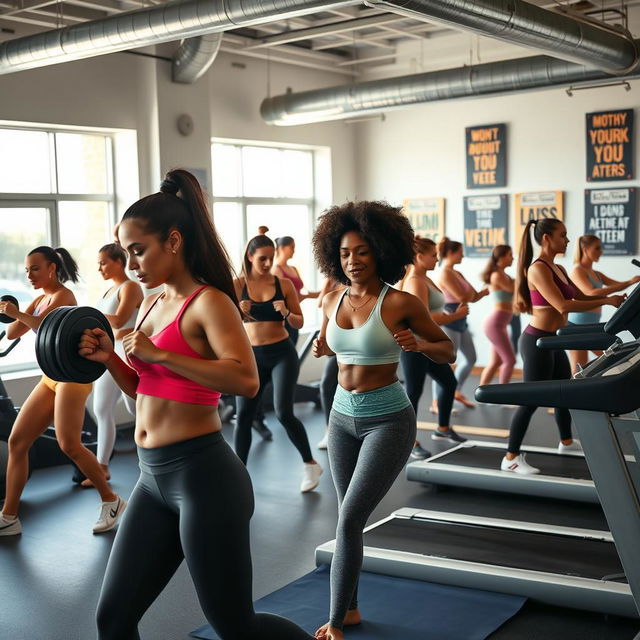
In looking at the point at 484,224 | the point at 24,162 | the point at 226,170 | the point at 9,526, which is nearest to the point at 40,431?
the point at 9,526

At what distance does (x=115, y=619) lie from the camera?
218cm

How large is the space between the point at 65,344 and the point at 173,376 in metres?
0.27

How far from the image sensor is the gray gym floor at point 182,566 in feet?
11.6

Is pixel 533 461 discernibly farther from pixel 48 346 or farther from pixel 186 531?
pixel 48 346

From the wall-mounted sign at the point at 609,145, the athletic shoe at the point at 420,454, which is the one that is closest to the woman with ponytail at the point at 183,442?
the athletic shoe at the point at 420,454

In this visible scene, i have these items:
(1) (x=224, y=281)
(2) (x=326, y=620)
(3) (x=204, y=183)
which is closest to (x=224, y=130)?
(3) (x=204, y=183)

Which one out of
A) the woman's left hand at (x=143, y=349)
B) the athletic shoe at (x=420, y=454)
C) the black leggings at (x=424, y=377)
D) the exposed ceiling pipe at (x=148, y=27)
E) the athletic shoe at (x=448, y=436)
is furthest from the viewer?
the athletic shoe at (x=448, y=436)

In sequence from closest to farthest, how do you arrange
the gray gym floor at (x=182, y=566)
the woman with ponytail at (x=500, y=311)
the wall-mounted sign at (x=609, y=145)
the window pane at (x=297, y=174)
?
the gray gym floor at (x=182, y=566) → the woman with ponytail at (x=500, y=311) → the wall-mounted sign at (x=609, y=145) → the window pane at (x=297, y=174)

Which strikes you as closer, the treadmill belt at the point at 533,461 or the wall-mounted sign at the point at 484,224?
the treadmill belt at the point at 533,461

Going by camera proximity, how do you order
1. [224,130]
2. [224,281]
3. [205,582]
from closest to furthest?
1. [205,582]
2. [224,281]
3. [224,130]

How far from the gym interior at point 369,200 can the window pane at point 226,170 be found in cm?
2

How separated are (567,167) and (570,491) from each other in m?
5.03

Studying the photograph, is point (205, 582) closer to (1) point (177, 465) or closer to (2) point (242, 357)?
(1) point (177, 465)

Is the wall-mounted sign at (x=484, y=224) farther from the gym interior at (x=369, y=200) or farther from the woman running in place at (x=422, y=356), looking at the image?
the woman running in place at (x=422, y=356)
